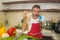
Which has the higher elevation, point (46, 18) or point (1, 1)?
point (1, 1)

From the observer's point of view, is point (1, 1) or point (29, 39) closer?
point (29, 39)

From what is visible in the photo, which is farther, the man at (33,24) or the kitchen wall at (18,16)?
the kitchen wall at (18,16)

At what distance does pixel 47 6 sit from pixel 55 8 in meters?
0.05

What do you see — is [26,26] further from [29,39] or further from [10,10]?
[10,10]

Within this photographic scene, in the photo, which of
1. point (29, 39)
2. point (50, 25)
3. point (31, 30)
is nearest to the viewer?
point (29, 39)

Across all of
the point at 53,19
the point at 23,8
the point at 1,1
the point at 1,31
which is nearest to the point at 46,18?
the point at 53,19

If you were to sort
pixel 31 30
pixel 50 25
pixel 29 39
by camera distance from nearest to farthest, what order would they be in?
pixel 29 39, pixel 31 30, pixel 50 25

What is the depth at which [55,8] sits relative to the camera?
778mm

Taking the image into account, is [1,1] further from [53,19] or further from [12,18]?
[53,19]

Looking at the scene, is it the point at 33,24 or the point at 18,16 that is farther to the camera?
the point at 18,16

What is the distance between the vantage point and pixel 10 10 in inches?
31.1

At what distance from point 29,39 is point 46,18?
52 centimetres

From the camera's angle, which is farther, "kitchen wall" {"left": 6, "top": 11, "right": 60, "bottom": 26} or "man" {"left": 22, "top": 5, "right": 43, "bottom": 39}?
"kitchen wall" {"left": 6, "top": 11, "right": 60, "bottom": 26}

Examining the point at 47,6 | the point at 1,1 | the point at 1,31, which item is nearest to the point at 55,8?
the point at 47,6
